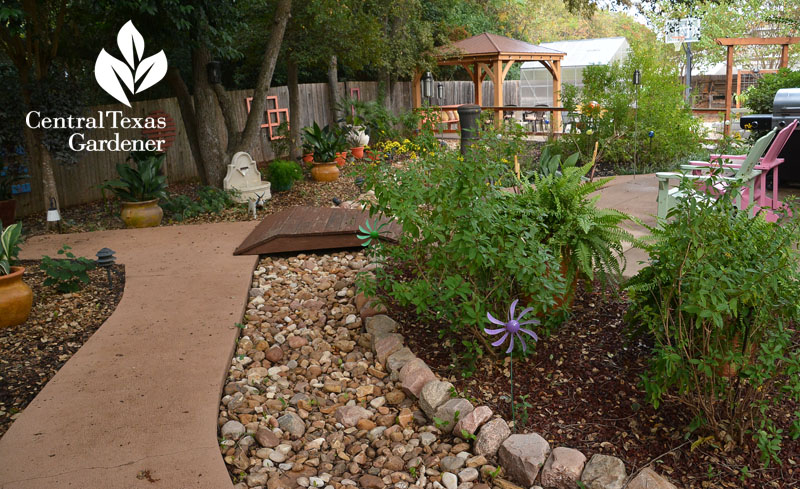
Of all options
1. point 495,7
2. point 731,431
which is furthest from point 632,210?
point 495,7

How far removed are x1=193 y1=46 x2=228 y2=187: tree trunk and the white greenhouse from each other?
16086mm

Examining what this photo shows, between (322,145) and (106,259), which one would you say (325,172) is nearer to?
(322,145)

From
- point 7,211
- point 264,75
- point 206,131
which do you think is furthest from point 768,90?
point 7,211

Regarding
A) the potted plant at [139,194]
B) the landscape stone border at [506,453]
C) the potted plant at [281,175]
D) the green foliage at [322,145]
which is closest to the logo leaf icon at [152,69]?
the potted plant at [139,194]

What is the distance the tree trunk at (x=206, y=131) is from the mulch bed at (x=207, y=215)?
0.76 meters

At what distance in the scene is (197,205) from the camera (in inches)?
305

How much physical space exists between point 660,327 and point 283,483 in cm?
161

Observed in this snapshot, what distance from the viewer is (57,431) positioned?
294 cm

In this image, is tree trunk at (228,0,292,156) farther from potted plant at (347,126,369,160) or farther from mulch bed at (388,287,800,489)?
mulch bed at (388,287,800,489)

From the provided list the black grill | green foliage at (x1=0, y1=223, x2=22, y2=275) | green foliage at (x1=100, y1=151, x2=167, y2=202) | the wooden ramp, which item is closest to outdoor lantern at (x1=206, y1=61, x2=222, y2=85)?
green foliage at (x1=100, y1=151, x2=167, y2=202)

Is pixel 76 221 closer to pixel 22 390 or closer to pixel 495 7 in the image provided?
pixel 22 390

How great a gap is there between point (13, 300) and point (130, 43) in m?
4.22

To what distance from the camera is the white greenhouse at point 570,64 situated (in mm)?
22734

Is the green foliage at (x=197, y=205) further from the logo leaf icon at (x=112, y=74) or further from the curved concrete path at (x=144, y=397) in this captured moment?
the curved concrete path at (x=144, y=397)
